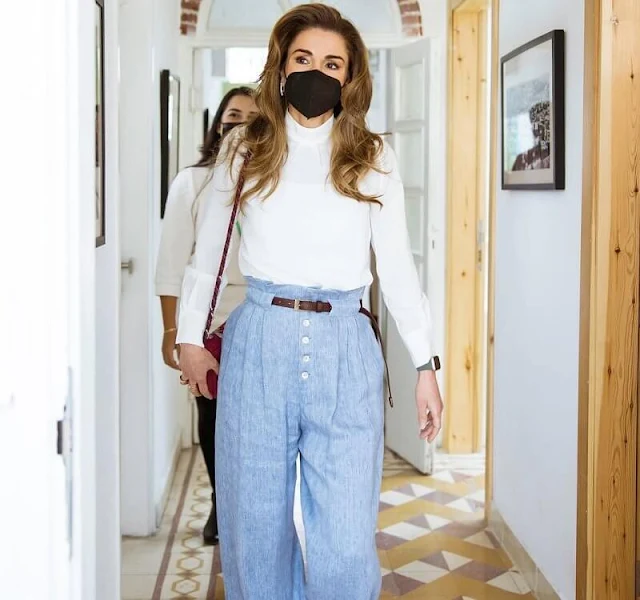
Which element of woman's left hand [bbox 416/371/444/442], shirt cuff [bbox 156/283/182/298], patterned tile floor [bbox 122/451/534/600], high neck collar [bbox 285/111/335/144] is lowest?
patterned tile floor [bbox 122/451/534/600]

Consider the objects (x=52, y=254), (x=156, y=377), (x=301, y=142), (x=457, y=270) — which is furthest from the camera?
(x=457, y=270)

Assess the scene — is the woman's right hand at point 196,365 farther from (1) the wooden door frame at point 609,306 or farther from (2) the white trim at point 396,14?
(2) the white trim at point 396,14

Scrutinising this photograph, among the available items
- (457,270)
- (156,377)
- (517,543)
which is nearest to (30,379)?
(517,543)

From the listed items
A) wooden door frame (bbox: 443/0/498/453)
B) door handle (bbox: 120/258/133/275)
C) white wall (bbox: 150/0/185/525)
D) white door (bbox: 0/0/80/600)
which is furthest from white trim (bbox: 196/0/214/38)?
white door (bbox: 0/0/80/600)

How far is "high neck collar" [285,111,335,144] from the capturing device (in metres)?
2.24

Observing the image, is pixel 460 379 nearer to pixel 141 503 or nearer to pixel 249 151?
pixel 141 503

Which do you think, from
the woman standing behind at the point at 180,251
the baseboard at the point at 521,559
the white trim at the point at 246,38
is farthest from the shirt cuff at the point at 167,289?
the white trim at the point at 246,38

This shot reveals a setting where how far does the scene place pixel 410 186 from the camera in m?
4.87

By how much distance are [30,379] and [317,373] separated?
970 mm

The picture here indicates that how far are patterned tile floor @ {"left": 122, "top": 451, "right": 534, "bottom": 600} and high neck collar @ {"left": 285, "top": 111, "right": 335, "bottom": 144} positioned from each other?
1.56 meters

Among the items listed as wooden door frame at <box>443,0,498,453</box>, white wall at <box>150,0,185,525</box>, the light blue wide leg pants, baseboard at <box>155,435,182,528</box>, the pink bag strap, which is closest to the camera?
the light blue wide leg pants

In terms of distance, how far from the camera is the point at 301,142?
2.23 m

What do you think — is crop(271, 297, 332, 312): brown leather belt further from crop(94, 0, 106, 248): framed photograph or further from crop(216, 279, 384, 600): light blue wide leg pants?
crop(94, 0, 106, 248): framed photograph

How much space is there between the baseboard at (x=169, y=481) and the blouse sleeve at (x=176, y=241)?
3.49 feet
